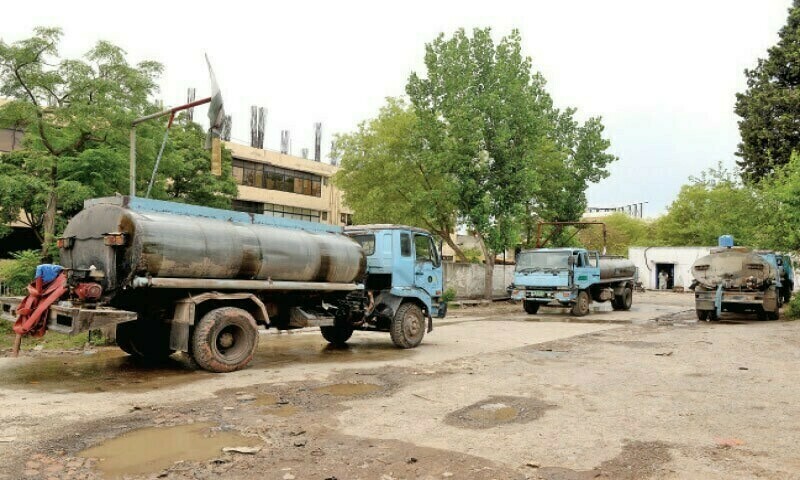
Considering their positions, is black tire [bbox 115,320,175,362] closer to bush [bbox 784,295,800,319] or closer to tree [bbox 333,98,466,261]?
tree [bbox 333,98,466,261]

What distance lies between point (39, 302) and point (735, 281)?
63.9ft

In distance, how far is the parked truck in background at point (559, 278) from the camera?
21.8 metres

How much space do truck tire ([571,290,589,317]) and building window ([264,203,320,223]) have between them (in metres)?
26.9

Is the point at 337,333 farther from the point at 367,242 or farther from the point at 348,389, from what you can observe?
the point at 348,389

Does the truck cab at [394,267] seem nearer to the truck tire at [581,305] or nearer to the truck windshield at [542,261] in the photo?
the truck windshield at [542,261]

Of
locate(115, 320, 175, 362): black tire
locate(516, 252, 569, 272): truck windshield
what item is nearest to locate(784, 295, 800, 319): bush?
locate(516, 252, 569, 272): truck windshield

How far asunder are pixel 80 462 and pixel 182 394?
8.93 feet

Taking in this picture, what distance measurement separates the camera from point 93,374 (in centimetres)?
890

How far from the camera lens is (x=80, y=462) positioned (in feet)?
16.1

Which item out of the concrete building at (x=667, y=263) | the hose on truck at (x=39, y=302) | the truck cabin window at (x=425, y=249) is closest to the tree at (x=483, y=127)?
the truck cabin window at (x=425, y=249)

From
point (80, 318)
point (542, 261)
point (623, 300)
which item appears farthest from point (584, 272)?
point (80, 318)

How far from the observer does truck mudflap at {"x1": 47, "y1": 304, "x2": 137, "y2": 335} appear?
8.08m

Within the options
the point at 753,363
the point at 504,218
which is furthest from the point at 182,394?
the point at 504,218

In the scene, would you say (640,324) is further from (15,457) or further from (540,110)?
(15,457)
